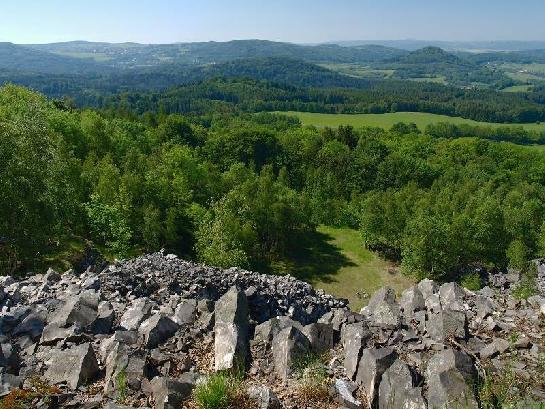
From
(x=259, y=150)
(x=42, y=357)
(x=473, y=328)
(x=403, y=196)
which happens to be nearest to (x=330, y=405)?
(x=473, y=328)

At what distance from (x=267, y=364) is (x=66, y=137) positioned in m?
46.3

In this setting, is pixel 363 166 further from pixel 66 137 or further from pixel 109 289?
pixel 109 289

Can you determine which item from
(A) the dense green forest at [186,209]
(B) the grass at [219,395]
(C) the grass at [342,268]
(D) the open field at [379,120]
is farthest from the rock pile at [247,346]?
(D) the open field at [379,120]

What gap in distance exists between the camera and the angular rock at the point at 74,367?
11.8 m

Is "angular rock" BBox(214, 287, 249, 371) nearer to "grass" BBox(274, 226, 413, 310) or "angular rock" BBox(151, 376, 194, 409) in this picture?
"angular rock" BBox(151, 376, 194, 409)

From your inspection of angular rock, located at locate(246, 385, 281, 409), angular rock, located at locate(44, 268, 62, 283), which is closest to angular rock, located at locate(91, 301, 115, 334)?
angular rock, located at locate(44, 268, 62, 283)

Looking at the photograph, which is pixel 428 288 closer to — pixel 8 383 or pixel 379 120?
pixel 8 383

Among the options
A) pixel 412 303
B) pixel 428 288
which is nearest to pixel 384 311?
pixel 412 303

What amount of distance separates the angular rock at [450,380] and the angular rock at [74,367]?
8.46 metres

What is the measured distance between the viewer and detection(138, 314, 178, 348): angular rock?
13.5 m

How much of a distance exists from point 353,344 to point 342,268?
36.6 m

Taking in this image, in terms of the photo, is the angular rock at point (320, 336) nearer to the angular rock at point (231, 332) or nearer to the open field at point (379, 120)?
the angular rock at point (231, 332)

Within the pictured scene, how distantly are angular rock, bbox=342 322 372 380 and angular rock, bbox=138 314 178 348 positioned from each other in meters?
5.17

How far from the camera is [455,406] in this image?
10.4 m
